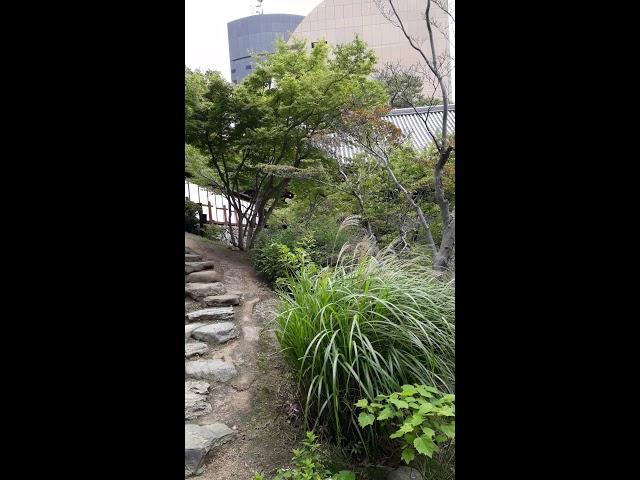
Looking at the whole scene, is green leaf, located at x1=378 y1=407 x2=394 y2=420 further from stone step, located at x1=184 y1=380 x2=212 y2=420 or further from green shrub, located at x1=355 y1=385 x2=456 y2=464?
stone step, located at x1=184 y1=380 x2=212 y2=420

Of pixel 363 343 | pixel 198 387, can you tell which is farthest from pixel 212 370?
pixel 363 343

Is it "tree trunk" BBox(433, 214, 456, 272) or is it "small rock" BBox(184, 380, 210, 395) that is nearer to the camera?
"small rock" BBox(184, 380, 210, 395)

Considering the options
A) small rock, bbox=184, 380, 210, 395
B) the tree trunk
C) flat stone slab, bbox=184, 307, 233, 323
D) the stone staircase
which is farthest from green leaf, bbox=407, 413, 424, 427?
flat stone slab, bbox=184, 307, 233, 323

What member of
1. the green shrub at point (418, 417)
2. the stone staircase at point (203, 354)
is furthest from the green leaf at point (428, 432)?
the stone staircase at point (203, 354)

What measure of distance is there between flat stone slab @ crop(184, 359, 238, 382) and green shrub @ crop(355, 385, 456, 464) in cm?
150

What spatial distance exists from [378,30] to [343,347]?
656 inches

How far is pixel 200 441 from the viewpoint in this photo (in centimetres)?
218

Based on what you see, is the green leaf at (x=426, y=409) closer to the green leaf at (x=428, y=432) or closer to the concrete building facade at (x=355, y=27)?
the green leaf at (x=428, y=432)

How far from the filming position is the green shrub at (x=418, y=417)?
62.5 inches

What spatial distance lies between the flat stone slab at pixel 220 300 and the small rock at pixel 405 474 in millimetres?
2793

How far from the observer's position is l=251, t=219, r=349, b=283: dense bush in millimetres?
4633
